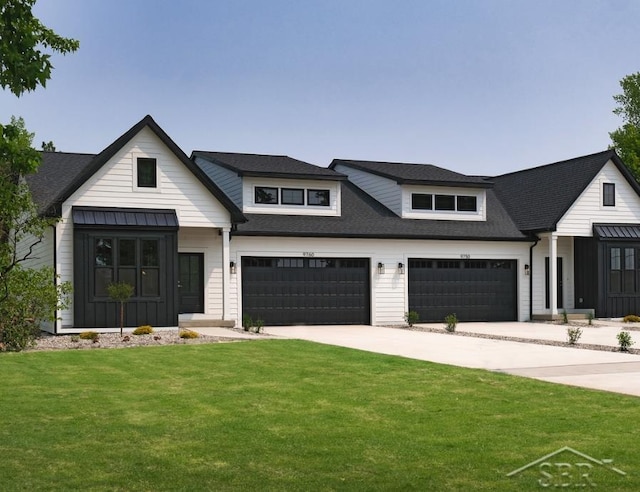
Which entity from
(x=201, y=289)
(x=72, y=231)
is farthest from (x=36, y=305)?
(x=201, y=289)

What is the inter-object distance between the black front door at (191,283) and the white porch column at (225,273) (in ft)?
3.01

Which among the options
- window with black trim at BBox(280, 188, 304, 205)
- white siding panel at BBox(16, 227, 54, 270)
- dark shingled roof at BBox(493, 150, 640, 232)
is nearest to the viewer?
white siding panel at BBox(16, 227, 54, 270)

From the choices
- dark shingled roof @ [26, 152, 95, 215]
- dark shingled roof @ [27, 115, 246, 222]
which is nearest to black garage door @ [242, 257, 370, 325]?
dark shingled roof @ [27, 115, 246, 222]

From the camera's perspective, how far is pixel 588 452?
732 cm

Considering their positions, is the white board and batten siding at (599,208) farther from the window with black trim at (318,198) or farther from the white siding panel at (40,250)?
the white siding panel at (40,250)

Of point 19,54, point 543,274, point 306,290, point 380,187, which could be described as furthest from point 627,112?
point 19,54

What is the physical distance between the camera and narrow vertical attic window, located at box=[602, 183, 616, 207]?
29.1m

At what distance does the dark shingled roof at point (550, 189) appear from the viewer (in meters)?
28.6

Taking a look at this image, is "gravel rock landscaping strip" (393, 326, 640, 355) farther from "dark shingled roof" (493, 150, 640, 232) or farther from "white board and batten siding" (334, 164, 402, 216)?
"dark shingled roof" (493, 150, 640, 232)

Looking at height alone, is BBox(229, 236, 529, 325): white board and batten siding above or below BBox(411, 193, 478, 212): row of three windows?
below

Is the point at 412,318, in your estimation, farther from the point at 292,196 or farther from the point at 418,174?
the point at 418,174

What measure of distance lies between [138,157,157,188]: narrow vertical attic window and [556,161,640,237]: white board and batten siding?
14.4 metres

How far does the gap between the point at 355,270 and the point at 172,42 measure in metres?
10.6

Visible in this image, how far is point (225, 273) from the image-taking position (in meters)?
23.3
